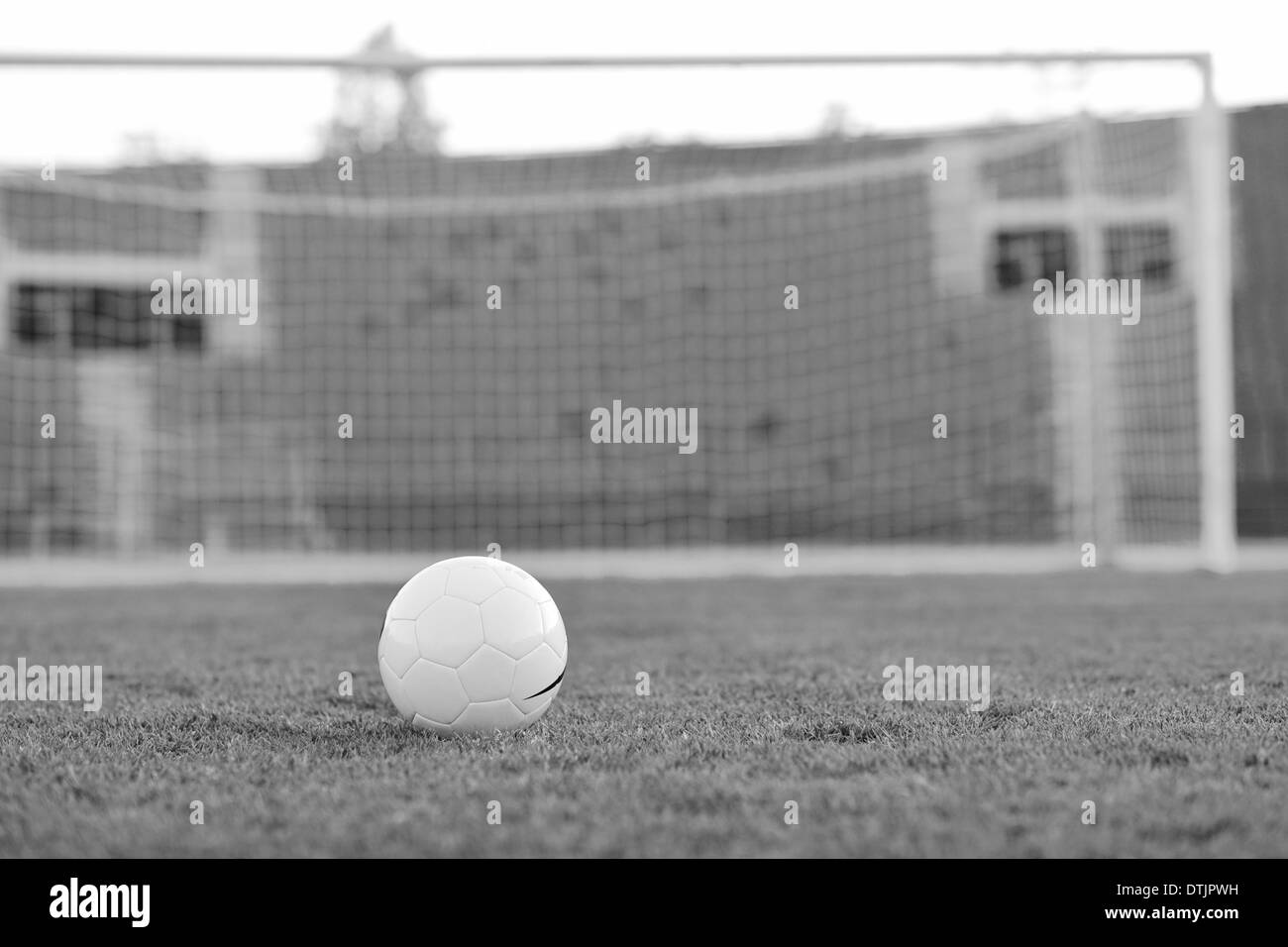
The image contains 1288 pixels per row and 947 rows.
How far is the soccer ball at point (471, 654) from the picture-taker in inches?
138

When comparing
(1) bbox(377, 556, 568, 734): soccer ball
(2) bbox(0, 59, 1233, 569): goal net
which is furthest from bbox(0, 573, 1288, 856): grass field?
(2) bbox(0, 59, 1233, 569): goal net

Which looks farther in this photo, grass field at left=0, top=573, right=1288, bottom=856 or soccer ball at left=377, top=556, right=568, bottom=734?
soccer ball at left=377, top=556, right=568, bottom=734

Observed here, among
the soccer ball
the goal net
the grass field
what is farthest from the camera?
the goal net

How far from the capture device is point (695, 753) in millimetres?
3326

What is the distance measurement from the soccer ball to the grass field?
106 mm

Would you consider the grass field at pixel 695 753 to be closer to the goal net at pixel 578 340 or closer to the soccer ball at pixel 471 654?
the soccer ball at pixel 471 654

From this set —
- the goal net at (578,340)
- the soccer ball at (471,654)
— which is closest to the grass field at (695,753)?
the soccer ball at (471,654)

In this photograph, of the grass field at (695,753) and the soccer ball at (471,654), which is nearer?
the grass field at (695,753)

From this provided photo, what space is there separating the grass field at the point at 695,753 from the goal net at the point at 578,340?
695 cm

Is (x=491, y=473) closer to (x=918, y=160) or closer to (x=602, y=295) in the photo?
(x=602, y=295)

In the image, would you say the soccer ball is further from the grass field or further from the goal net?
the goal net

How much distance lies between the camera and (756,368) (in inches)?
616

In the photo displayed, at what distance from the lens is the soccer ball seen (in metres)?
3.49
